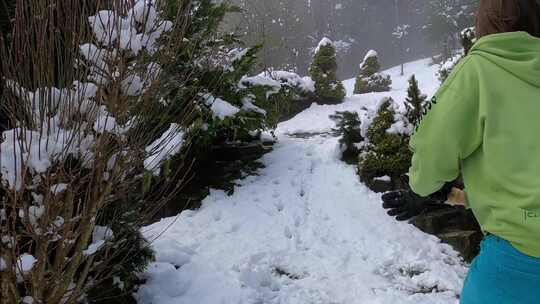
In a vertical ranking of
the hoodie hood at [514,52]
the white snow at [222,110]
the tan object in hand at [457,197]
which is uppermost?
the hoodie hood at [514,52]

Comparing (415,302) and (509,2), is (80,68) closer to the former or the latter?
(509,2)

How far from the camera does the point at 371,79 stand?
19125 mm

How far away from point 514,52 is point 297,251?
3.51 meters

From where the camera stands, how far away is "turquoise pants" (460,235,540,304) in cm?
116

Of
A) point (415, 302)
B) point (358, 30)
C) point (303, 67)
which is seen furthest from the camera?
point (358, 30)

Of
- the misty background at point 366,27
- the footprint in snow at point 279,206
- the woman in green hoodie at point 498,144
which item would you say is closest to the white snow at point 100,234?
the woman in green hoodie at point 498,144

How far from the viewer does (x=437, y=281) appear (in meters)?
3.76

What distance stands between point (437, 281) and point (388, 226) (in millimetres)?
1113

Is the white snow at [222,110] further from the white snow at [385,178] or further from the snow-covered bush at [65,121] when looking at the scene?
the snow-covered bush at [65,121]

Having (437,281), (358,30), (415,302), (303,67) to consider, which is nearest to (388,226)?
(437,281)

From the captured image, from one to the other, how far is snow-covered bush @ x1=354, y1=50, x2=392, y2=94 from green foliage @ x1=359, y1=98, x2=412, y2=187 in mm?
13419

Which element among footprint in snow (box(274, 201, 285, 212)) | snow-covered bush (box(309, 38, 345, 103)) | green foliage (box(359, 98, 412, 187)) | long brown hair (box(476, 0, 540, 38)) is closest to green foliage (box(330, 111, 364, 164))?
green foliage (box(359, 98, 412, 187))

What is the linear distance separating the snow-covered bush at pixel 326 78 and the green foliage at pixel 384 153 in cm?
844

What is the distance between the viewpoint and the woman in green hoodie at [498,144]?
1.15m
